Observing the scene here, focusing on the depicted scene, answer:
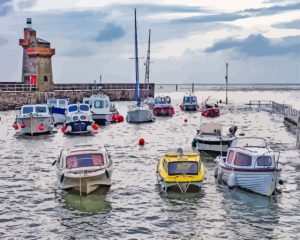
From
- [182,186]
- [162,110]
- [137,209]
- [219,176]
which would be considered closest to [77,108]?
[162,110]

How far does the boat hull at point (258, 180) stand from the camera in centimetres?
2636

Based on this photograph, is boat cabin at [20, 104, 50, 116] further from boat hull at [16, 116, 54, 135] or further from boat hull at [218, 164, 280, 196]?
boat hull at [218, 164, 280, 196]

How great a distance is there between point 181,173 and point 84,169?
5043mm

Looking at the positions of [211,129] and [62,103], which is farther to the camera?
[62,103]

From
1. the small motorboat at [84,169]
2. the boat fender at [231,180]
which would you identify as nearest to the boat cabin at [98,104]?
the small motorboat at [84,169]

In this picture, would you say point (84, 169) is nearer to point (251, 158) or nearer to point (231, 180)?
point (231, 180)

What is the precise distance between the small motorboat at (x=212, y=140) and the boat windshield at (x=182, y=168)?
10649 mm

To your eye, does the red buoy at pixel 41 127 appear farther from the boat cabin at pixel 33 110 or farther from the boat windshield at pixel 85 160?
the boat windshield at pixel 85 160

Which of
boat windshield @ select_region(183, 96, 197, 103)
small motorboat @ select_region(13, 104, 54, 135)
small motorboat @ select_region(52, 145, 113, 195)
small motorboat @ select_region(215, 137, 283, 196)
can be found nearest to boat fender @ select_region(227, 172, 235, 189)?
small motorboat @ select_region(215, 137, 283, 196)

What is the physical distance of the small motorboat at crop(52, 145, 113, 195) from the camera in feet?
88.0

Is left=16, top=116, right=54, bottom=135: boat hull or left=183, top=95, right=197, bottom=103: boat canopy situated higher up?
left=183, top=95, right=197, bottom=103: boat canopy

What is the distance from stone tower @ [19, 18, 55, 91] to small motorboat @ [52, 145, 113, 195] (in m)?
83.3

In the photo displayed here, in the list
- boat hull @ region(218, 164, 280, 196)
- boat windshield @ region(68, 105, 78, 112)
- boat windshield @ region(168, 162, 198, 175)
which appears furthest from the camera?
boat windshield @ region(68, 105, 78, 112)

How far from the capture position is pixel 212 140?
39.4 metres
